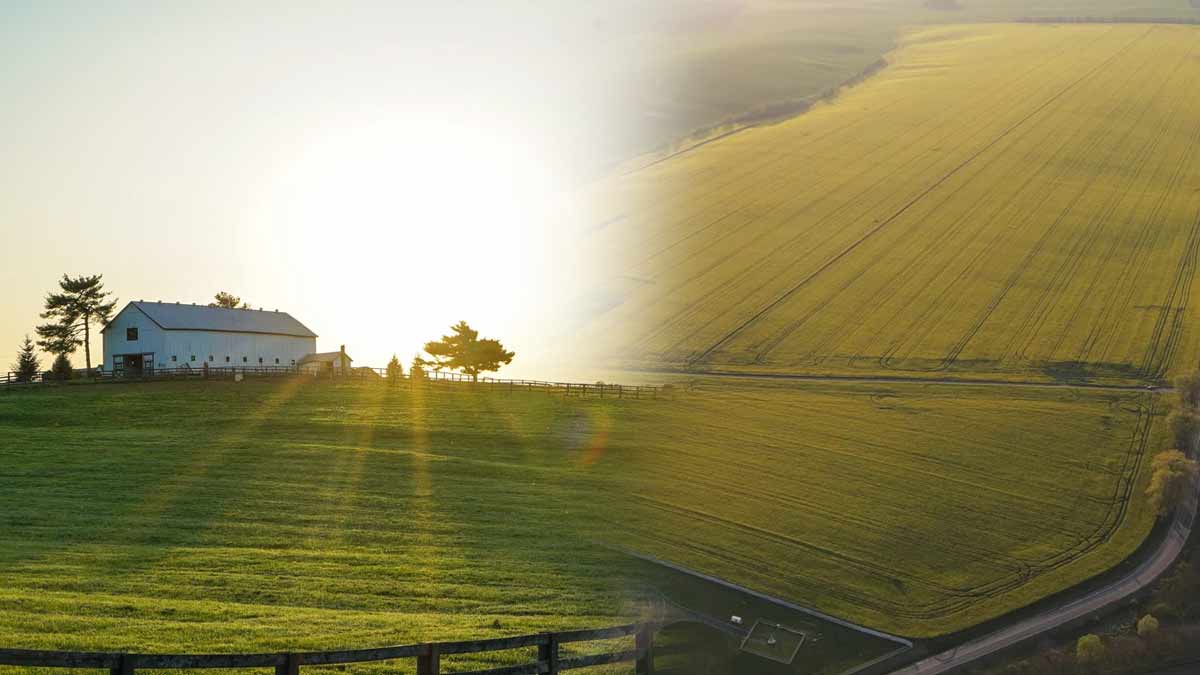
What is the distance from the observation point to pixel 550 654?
44.3 feet

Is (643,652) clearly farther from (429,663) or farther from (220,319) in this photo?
(220,319)

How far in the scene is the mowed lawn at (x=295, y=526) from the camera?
17672 mm

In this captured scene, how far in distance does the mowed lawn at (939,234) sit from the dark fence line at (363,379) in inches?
534

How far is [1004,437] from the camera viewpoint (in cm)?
5300

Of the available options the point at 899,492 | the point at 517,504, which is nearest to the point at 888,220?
the point at 899,492

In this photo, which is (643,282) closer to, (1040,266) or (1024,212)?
(1040,266)

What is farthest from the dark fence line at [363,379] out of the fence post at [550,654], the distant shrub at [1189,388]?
the fence post at [550,654]

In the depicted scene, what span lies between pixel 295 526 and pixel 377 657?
15573mm

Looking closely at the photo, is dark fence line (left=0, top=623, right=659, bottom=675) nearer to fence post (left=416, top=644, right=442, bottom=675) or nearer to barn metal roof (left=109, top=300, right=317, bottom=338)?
fence post (left=416, top=644, right=442, bottom=675)

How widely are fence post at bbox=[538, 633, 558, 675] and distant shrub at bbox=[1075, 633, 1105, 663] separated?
24.6 m

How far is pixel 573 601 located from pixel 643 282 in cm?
6393

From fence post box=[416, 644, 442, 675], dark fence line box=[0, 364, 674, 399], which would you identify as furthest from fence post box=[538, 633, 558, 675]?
dark fence line box=[0, 364, 674, 399]

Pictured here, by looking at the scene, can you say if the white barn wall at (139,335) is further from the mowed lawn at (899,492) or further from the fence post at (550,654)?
the fence post at (550,654)

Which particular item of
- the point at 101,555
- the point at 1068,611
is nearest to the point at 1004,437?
the point at 1068,611
